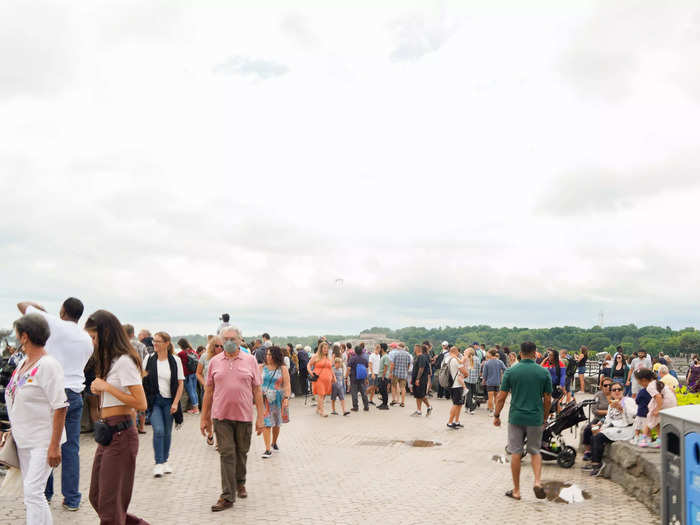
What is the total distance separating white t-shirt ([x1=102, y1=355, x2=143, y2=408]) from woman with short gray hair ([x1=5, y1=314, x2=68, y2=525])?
325 millimetres

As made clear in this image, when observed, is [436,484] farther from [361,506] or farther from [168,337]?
[168,337]

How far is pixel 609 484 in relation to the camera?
353 inches

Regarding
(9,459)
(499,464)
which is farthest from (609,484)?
(9,459)

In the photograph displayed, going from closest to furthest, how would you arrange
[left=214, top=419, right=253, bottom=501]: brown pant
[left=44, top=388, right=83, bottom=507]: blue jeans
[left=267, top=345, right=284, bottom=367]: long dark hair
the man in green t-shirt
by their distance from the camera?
[left=44, top=388, right=83, bottom=507]: blue jeans < [left=214, top=419, right=253, bottom=501]: brown pant < the man in green t-shirt < [left=267, top=345, right=284, bottom=367]: long dark hair

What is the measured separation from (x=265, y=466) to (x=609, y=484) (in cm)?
504

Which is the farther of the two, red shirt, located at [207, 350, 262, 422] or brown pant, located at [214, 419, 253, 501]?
red shirt, located at [207, 350, 262, 422]

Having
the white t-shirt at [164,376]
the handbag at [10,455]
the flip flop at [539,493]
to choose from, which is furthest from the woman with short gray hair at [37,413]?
the flip flop at [539,493]

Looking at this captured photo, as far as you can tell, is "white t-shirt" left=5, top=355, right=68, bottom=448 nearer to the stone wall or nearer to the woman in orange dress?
the stone wall

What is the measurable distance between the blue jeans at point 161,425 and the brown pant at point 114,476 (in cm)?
327

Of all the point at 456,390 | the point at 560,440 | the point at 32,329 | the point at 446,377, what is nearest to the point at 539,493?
the point at 560,440

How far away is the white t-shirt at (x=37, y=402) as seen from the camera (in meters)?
4.83

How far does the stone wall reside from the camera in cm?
758

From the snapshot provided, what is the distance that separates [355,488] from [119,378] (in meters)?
4.29

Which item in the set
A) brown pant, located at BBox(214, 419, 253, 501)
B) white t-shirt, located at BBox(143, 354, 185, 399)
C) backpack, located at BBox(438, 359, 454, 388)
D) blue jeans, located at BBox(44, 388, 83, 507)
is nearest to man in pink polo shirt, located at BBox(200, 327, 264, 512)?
brown pant, located at BBox(214, 419, 253, 501)
